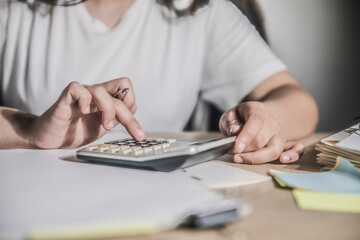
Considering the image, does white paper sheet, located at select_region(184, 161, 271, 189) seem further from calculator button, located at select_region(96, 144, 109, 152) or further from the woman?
the woman

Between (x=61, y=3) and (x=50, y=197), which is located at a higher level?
(x=61, y=3)

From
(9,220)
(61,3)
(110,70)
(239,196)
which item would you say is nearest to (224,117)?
(239,196)

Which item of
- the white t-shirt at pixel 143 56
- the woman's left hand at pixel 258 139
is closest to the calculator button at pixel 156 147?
the woman's left hand at pixel 258 139

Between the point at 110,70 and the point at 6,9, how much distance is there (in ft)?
1.22

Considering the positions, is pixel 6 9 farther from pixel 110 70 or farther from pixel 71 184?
pixel 71 184

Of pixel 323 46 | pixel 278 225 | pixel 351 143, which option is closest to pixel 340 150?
pixel 351 143

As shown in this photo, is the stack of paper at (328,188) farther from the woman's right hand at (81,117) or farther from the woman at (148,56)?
the woman at (148,56)

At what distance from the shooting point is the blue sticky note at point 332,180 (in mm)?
362

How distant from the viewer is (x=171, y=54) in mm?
1143

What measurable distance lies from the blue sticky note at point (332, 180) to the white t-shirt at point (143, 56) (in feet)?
2.12

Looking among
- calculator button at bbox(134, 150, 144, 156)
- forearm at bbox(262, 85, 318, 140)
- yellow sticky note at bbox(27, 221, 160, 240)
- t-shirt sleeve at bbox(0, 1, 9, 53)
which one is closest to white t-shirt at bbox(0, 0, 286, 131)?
t-shirt sleeve at bbox(0, 1, 9, 53)

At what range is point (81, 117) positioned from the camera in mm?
632

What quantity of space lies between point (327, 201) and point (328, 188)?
33mm

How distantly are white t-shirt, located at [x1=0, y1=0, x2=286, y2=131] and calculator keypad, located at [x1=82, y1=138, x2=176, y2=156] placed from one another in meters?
0.58
